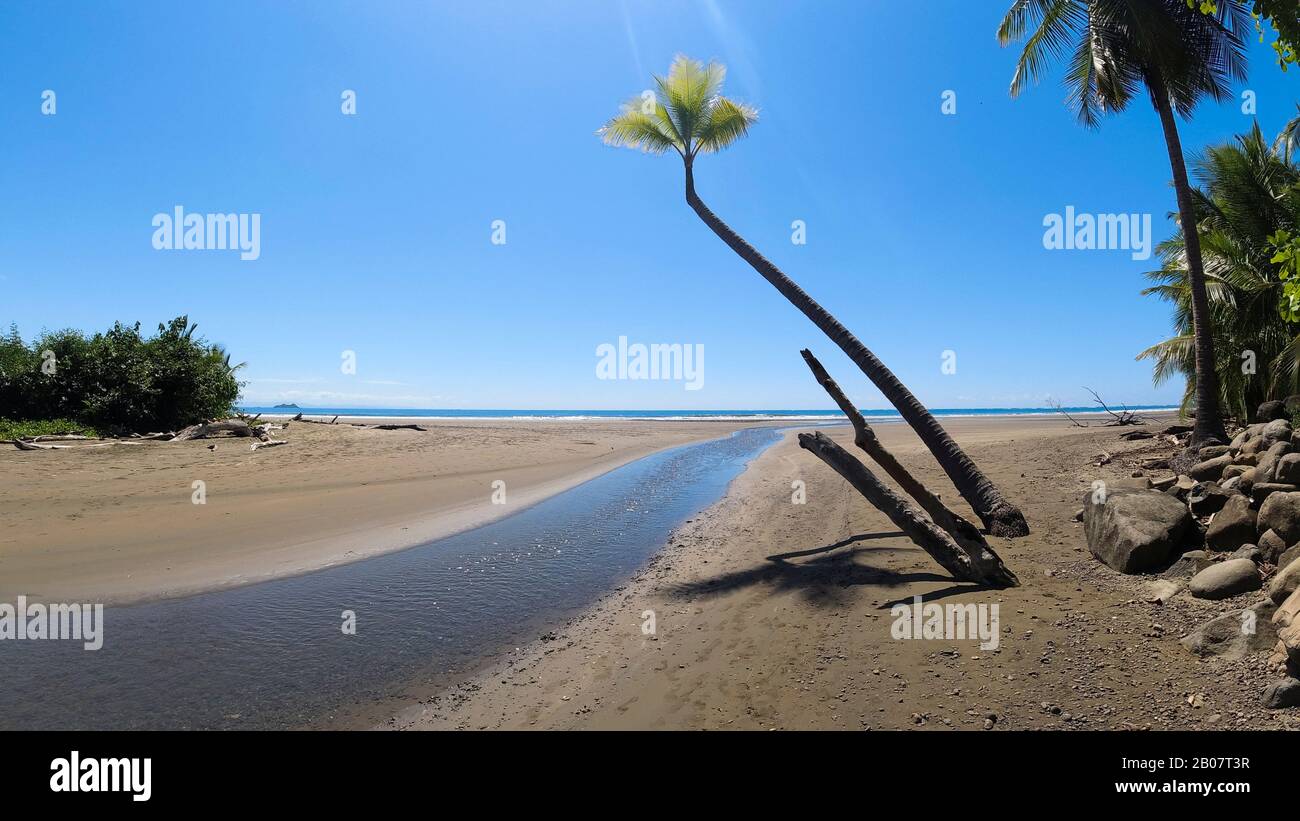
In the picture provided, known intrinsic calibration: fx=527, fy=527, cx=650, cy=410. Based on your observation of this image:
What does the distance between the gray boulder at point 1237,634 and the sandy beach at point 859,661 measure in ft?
0.44

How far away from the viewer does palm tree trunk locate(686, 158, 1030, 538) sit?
9.30 meters

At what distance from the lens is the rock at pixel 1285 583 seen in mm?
4461

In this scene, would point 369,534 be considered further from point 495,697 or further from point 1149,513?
point 1149,513

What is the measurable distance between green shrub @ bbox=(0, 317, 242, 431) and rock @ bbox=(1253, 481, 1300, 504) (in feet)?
116

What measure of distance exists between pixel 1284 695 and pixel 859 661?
2.83 m

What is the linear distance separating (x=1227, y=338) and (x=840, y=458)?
14.5 metres

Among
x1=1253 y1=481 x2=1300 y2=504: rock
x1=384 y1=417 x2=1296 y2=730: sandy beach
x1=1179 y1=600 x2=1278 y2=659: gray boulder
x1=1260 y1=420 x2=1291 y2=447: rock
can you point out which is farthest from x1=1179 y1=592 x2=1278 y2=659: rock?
x1=1260 y1=420 x2=1291 y2=447: rock

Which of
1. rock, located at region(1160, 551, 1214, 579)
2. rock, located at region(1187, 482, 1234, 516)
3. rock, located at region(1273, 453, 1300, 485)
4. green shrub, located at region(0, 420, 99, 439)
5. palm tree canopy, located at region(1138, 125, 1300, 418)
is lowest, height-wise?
rock, located at region(1160, 551, 1214, 579)

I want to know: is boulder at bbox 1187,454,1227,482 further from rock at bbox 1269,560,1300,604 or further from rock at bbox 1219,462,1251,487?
rock at bbox 1269,560,1300,604

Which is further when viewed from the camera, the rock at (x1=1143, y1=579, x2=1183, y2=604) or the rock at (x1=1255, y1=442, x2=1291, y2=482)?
the rock at (x1=1255, y1=442, x2=1291, y2=482)

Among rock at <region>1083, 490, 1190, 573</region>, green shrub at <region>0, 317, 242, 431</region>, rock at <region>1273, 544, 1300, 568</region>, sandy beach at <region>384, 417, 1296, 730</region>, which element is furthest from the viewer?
green shrub at <region>0, 317, 242, 431</region>

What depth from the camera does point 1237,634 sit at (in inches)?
171

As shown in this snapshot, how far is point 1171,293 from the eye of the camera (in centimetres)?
1802
